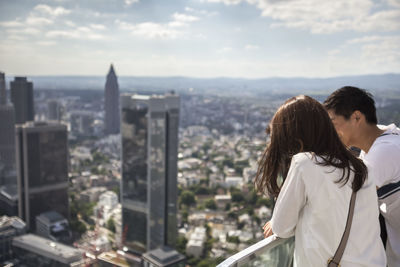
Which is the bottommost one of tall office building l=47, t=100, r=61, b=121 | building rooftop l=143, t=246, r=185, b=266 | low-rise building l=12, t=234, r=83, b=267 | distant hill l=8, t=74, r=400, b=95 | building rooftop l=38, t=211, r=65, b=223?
building rooftop l=38, t=211, r=65, b=223

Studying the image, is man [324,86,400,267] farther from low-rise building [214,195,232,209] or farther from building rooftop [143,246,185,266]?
low-rise building [214,195,232,209]

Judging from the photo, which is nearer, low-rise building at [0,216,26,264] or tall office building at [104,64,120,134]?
low-rise building at [0,216,26,264]

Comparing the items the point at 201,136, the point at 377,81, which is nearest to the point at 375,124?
the point at 377,81

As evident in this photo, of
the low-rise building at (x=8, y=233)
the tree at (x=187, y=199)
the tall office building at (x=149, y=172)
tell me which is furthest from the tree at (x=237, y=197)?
the low-rise building at (x=8, y=233)

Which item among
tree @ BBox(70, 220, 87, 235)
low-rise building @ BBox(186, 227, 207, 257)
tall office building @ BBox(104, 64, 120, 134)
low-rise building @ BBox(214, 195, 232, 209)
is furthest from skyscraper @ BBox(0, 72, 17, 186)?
tall office building @ BBox(104, 64, 120, 134)

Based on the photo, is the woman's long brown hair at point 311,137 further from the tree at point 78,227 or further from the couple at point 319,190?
the tree at point 78,227

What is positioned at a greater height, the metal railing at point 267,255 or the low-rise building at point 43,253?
the metal railing at point 267,255
